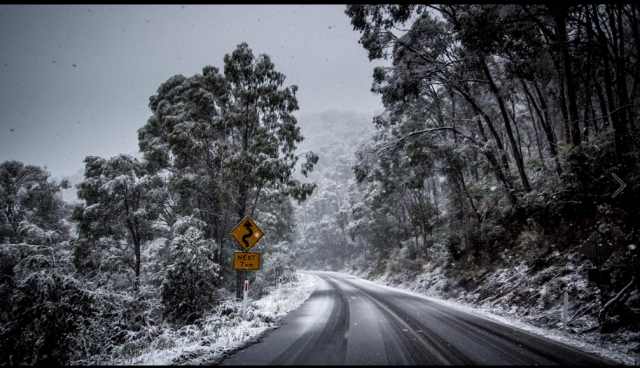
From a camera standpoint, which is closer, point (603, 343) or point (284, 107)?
point (603, 343)

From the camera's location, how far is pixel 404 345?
439cm

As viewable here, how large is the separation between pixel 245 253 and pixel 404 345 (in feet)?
14.7

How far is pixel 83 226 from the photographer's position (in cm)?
1309

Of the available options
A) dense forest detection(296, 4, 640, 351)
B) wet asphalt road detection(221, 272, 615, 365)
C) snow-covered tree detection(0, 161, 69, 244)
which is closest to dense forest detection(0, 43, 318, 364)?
snow-covered tree detection(0, 161, 69, 244)

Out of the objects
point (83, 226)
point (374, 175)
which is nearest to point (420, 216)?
point (374, 175)

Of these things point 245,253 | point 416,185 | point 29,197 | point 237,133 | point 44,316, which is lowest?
point 44,316

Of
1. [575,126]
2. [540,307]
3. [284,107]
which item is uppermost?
[284,107]

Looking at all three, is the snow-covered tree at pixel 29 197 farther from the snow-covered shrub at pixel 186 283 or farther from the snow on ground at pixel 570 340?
the snow on ground at pixel 570 340

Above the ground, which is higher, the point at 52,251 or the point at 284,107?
the point at 284,107

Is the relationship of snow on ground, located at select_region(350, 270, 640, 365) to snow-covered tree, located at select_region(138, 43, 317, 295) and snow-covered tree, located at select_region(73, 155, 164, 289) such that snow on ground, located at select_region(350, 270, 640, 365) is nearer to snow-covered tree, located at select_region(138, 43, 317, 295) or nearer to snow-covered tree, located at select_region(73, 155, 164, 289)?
snow-covered tree, located at select_region(138, 43, 317, 295)

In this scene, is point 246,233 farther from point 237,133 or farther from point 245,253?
point 237,133

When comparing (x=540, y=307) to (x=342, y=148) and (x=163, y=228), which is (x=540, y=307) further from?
(x=342, y=148)

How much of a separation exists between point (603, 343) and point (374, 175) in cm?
1300

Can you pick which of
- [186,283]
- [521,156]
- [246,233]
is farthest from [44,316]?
[521,156]
